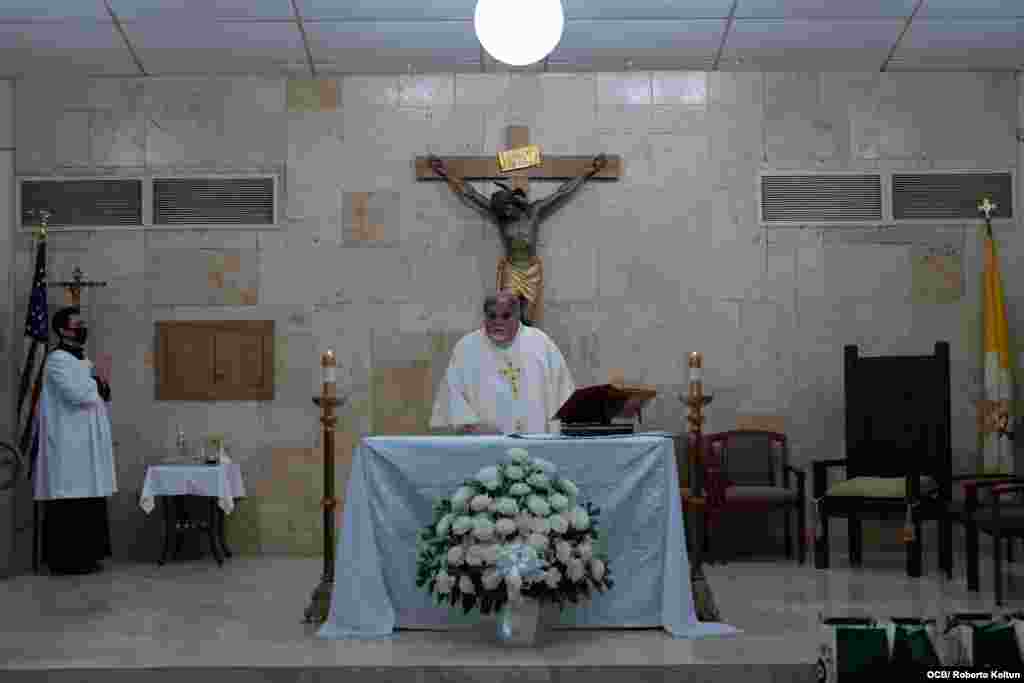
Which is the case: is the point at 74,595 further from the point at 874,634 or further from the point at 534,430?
the point at 874,634

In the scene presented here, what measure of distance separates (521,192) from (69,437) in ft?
11.2

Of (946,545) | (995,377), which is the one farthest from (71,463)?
(995,377)

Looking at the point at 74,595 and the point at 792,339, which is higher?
the point at 792,339

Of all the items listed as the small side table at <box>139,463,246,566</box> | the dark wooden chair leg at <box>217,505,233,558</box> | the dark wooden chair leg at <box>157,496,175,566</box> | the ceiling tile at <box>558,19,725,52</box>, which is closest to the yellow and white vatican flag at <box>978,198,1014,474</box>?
the ceiling tile at <box>558,19,725,52</box>

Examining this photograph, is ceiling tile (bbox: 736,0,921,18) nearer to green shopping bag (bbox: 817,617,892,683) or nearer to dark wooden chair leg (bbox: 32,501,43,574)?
green shopping bag (bbox: 817,617,892,683)

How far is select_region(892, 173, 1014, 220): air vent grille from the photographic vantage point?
9.09m

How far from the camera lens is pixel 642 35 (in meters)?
8.68

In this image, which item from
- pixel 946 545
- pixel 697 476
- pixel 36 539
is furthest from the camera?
pixel 36 539

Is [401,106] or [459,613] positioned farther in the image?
[401,106]

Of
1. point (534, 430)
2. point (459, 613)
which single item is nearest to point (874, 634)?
point (459, 613)

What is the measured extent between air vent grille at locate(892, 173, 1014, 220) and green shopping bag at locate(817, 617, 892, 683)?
5.38 metres

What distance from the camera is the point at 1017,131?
912 centimetres

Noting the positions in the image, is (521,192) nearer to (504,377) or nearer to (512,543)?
(504,377)

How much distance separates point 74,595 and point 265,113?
3.64 meters
